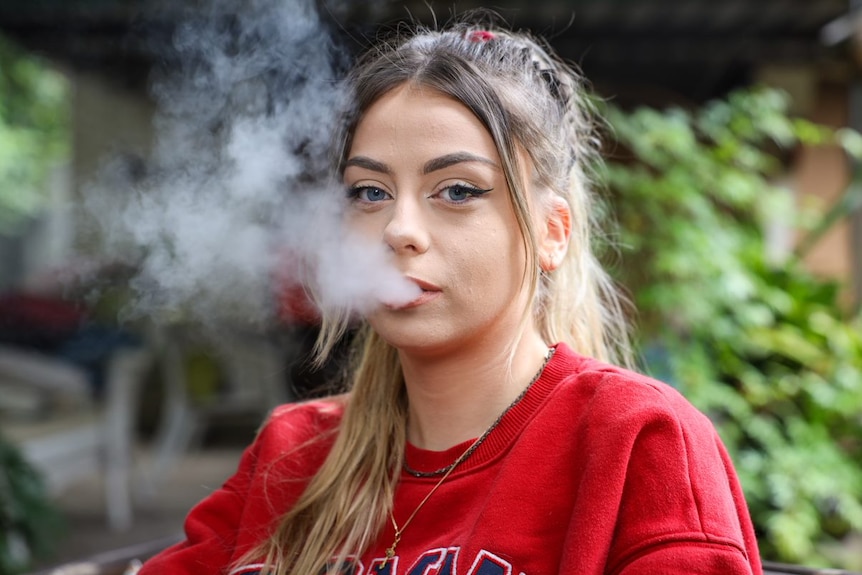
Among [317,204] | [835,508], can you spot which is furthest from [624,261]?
[317,204]

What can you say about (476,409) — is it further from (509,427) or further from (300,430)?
(300,430)

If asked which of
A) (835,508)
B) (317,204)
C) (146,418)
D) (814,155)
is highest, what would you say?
(814,155)

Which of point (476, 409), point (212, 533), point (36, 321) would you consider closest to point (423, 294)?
point (476, 409)

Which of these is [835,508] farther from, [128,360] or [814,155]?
[128,360]

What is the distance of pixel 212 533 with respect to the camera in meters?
1.40

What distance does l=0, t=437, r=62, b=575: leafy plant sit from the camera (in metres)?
3.03

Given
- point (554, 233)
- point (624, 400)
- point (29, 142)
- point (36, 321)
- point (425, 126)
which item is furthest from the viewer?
point (29, 142)

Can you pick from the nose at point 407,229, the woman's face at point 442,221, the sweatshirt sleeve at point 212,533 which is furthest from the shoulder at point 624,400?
the sweatshirt sleeve at point 212,533

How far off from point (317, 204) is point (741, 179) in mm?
2287

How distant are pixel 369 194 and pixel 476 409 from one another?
351 mm

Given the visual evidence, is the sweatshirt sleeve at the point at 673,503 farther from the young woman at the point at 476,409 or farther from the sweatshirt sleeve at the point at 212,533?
the sweatshirt sleeve at the point at 212,533

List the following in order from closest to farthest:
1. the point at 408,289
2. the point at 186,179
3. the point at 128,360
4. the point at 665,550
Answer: the point at 665,550 < the point at 408,289 < the point at 186,179 < the point at 128,360

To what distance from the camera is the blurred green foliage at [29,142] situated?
518 inches

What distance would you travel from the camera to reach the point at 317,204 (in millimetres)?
1497
